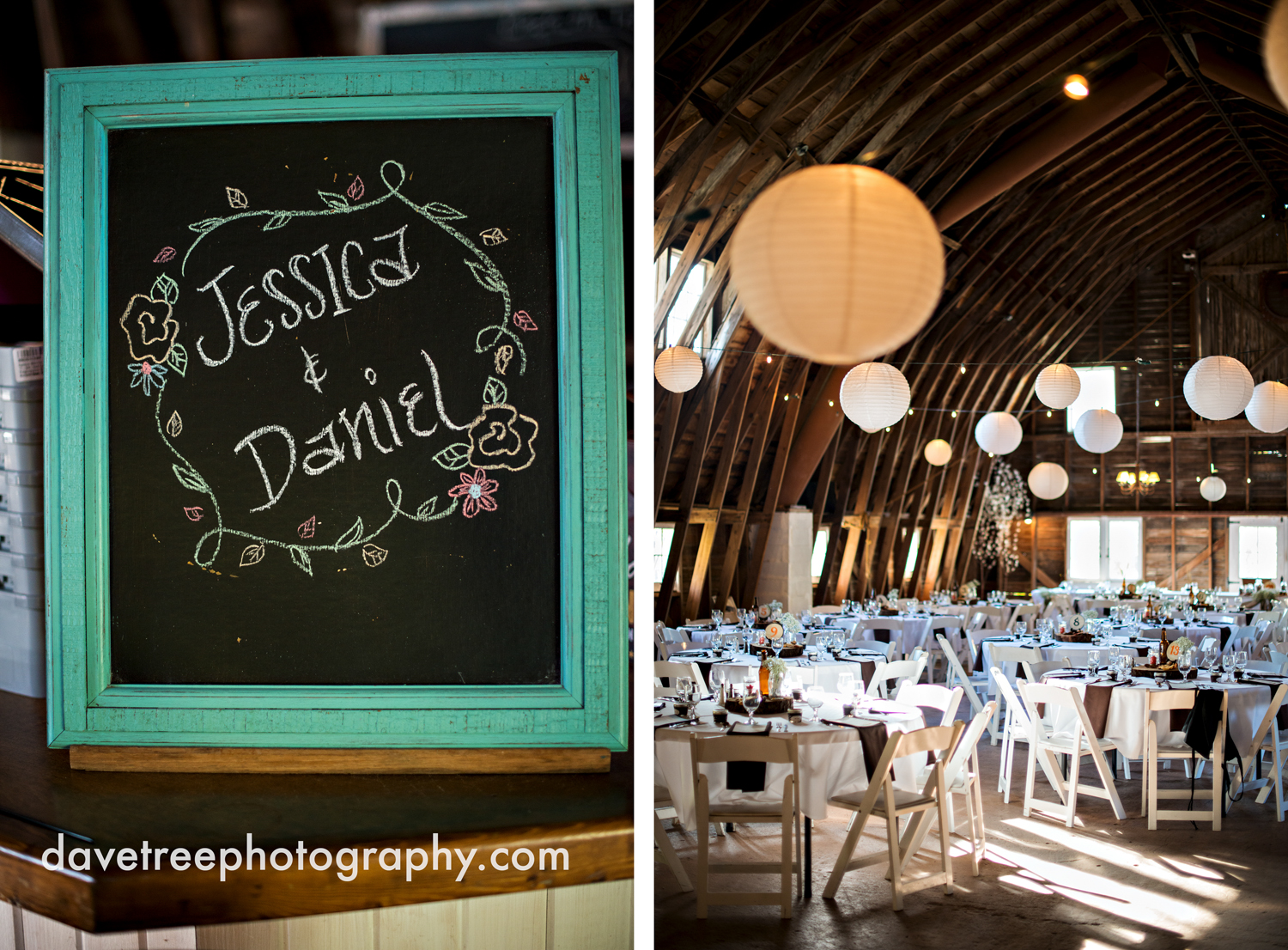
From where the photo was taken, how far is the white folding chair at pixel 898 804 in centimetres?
374

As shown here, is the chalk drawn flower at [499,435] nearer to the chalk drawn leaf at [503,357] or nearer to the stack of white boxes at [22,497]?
the chalk drawn leaf at [503,357]

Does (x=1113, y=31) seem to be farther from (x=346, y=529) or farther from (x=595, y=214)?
(x=346, y=529)

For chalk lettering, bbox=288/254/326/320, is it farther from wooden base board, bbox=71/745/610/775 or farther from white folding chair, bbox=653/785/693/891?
white folding chair, bbox=653/785/693/891

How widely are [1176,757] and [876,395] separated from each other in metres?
2.66

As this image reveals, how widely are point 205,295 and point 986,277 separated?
11.7m

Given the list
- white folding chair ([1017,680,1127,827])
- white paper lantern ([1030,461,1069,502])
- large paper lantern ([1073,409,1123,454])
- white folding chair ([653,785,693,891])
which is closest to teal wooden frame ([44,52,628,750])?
white folding chair ([653,785,693,891])

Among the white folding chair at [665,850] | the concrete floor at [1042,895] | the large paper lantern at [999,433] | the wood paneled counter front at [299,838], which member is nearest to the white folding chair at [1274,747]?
the concrete floor at [1042,895]

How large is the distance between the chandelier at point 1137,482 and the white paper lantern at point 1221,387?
43.3 ft

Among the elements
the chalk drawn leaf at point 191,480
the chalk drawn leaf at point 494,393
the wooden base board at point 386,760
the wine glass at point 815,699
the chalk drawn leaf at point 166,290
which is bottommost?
the wine glass at point 815,699

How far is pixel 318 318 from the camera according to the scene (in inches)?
79.5

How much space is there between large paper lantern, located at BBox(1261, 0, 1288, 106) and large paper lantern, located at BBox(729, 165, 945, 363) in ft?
2.37

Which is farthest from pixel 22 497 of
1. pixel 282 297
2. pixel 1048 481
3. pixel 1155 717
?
pixel 1048 481

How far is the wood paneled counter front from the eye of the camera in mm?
1681

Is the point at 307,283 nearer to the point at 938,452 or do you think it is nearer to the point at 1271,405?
the point at 1271,405
